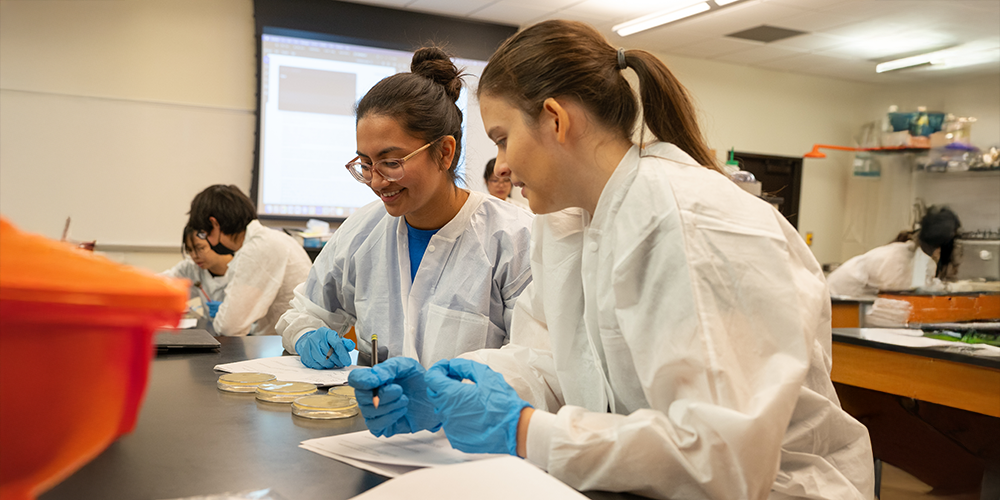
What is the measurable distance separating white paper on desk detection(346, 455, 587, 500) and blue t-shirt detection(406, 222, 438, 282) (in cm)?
91

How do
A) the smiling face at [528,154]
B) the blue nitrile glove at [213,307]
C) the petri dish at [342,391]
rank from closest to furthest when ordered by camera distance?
the smiling face at [528,154] → the petri dish at [342,391] → the blue nitrile glove at [213,307]

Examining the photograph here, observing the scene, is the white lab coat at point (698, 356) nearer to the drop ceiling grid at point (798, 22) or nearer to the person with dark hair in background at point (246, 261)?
the person with dark hair in background at point (246, 261)

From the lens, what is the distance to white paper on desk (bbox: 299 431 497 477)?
771mm

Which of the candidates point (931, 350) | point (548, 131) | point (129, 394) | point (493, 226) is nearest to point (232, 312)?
point (493, 226)

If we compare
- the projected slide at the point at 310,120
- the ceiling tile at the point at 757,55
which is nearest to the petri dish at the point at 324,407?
the projected slide at the point at 310,120

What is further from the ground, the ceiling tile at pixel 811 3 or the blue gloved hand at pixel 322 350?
the ceiling tile at pixel 811 3

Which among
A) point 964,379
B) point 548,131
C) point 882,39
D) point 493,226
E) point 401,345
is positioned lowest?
point 964,379

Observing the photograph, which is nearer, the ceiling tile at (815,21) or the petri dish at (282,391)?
the petri dish at (282,391)

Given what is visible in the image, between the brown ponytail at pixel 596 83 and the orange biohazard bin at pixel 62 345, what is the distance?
2.15 ft

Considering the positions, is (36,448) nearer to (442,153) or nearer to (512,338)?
(512,338)

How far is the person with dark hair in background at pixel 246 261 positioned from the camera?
7.96 ft

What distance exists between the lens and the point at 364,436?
2.85ft

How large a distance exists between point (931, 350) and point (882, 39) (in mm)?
3840

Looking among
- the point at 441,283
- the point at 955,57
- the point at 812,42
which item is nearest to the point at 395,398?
the point at 441,283
